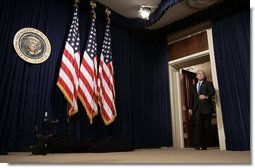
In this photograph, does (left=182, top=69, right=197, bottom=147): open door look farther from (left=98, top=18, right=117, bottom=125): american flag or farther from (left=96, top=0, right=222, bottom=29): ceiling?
(left=98, top=18, right=117, bottom=125): american flag

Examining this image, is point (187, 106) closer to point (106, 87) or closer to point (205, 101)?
point (205, 101)

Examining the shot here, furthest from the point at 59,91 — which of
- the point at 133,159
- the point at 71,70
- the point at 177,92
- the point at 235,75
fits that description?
the point at 235,75

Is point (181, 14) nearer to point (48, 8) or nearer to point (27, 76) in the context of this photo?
point (48, 8)

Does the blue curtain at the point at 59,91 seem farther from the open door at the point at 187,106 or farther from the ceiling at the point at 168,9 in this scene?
the open door at the point at 187,106

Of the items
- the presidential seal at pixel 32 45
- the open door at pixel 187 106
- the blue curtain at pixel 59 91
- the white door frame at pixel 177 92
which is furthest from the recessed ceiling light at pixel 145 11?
the presidential seal at pixel 32 45

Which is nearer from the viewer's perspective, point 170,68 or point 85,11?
point 85,11

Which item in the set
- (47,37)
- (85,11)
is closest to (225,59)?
(85,11)

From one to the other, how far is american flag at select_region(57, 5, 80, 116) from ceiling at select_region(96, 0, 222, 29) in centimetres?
138

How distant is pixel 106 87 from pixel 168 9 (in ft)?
6.94

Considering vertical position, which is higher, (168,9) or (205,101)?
(168,9)

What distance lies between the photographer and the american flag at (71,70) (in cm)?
391

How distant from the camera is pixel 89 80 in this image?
14.0 ft

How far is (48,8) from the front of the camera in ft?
14.1

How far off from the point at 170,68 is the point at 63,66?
291 centimetres
